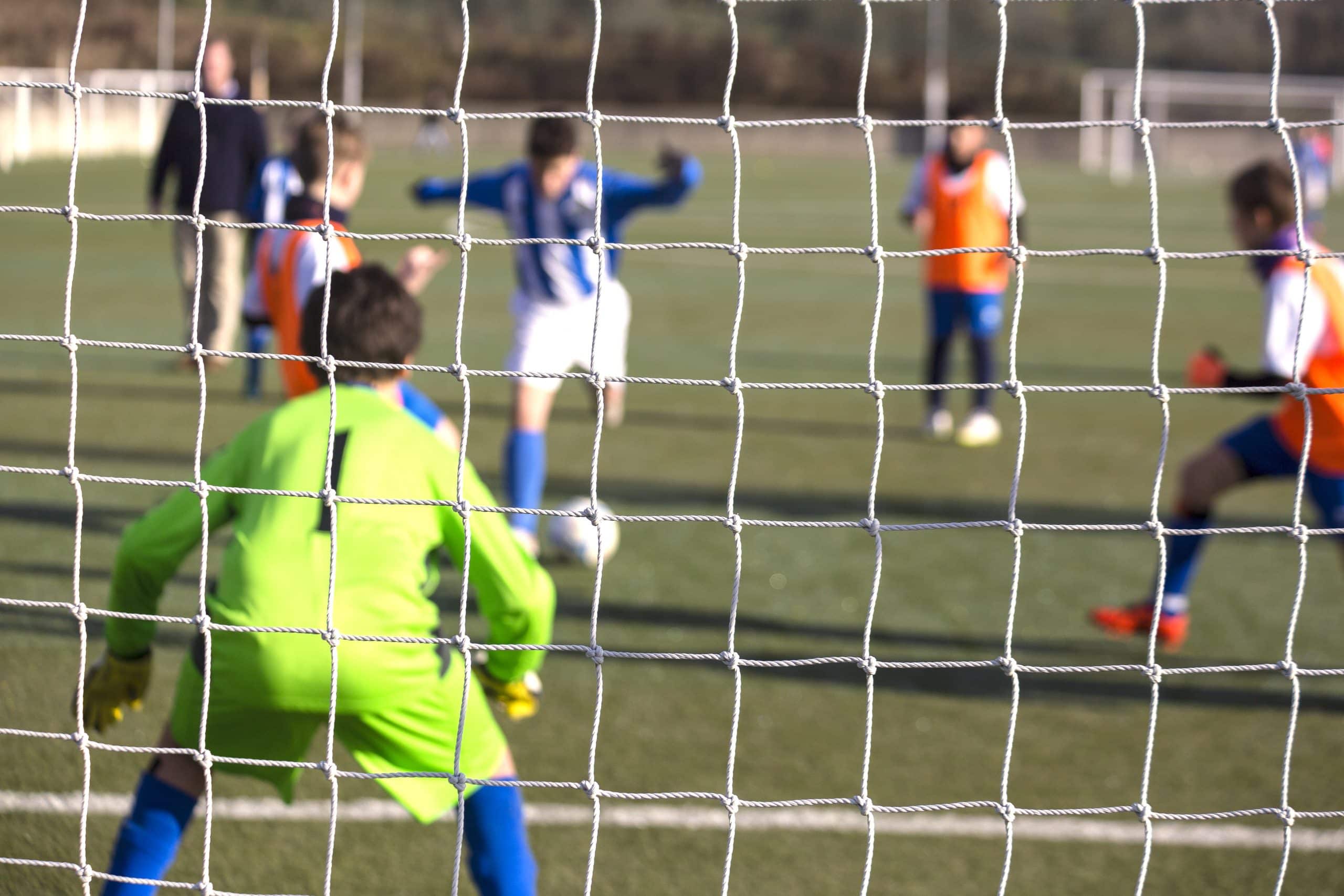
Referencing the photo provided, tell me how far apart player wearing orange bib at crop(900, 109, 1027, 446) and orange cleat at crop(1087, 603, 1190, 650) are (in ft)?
9.74

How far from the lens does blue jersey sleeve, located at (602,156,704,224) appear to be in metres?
4.87

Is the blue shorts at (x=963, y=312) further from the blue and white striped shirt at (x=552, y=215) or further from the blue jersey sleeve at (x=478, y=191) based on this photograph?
the blue jersey sleeve at (x=478, y=191)

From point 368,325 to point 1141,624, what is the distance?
304 centimetres

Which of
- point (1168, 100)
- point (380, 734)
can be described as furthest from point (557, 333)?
point (1168, 100)

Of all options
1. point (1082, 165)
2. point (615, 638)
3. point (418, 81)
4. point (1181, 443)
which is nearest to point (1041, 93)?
point (1082, 165)

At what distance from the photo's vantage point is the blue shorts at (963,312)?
7.69 meters

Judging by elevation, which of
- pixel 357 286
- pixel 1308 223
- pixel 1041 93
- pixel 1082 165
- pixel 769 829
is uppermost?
pixel 1041 93

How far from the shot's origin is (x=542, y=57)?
5009 cm

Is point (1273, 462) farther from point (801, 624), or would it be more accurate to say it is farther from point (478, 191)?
point (478, 191)

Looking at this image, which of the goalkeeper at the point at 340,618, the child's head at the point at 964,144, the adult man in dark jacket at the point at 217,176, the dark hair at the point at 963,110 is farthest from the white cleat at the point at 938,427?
the goalkeeper at the point at 340,618

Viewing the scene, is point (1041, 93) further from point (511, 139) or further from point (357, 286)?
point (357, 286)

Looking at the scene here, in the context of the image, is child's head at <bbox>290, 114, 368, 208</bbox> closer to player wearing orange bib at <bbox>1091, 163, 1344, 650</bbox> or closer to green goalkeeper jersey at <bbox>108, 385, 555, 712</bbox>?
green goalkeeper jersey at <bbox>108, 385, 555, 712</bbox>

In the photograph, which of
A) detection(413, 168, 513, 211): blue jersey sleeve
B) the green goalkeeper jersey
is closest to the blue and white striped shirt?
detection(413, 168, 513, 211): blue jersey sleeve

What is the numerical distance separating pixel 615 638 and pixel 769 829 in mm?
1308
